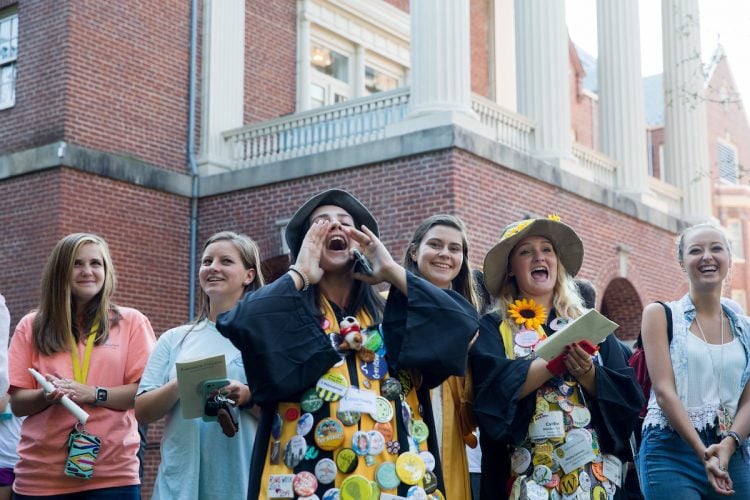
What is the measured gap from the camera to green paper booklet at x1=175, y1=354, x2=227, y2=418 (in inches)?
172

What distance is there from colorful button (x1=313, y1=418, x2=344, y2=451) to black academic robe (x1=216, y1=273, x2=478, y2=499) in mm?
32

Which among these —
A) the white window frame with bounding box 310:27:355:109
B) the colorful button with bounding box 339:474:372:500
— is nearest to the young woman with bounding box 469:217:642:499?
the colorful button with bounding box 339:474:372:500

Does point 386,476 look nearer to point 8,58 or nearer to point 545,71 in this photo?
point 545,71

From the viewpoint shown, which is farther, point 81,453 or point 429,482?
point 81,453

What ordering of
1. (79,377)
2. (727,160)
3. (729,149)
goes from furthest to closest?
1. (729,149)
2. (727,160)
3. (79,377)

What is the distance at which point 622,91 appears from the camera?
56.5ft

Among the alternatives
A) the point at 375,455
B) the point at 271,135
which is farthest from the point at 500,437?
the point at 271,135

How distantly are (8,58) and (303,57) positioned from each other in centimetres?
485

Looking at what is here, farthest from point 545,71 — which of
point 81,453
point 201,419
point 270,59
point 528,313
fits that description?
point 81,453

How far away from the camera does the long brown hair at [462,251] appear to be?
4863 mm

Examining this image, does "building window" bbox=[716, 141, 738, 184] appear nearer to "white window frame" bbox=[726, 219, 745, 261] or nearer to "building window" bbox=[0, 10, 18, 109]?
"white window frame" bbox=[726, 219, 745, 261]

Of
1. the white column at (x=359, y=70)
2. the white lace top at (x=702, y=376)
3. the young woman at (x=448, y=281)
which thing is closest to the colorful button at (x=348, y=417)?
the young woman at (x=448, y=281)

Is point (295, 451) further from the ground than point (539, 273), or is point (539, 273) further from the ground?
point (539, 273)

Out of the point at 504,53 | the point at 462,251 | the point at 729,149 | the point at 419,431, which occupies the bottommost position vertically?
the point at 419,431
